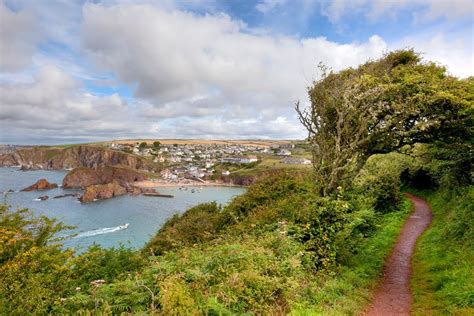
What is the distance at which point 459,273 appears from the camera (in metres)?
8.09

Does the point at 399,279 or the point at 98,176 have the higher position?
the point at 399,279

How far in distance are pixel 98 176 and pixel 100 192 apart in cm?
3348

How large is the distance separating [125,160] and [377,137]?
6287 inches

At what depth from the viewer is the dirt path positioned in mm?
7630

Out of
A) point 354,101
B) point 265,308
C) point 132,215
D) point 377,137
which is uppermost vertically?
point 354,101

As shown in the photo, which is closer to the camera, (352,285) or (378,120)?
(352,285)

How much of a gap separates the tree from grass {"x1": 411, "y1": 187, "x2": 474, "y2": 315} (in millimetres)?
3567

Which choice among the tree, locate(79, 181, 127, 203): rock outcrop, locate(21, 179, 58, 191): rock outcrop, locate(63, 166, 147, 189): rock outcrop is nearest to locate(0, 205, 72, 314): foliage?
the tree

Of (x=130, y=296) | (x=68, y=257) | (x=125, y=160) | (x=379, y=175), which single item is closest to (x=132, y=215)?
(x=379, y=175)

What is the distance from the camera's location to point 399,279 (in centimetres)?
962

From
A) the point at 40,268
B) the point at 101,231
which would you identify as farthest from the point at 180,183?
the point at 40,268

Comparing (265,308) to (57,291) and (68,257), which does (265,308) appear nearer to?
(57,291)

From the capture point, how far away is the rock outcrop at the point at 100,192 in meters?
86.8

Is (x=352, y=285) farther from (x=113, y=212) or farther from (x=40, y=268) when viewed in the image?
(x=113, y=212)
